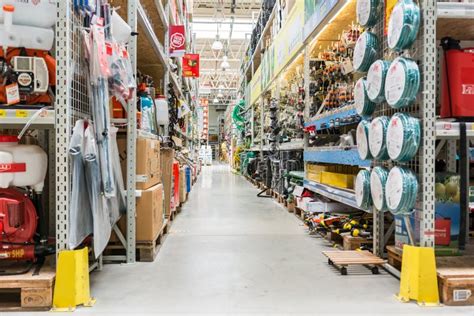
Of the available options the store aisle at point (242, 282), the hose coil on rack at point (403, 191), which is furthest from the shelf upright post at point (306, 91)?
the hose coil on rack at point (403, 191)

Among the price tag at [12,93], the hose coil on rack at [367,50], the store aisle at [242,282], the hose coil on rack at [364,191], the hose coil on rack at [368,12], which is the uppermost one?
the hose coil on rack at [368,12]

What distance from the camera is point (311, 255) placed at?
374 cm

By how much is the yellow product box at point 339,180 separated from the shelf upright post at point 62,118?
2764 mm

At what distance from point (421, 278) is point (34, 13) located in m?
2.73

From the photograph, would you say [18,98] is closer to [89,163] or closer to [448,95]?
[89,163]

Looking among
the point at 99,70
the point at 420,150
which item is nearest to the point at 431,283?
the point at 420,150

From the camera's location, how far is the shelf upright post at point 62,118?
7.86 feet

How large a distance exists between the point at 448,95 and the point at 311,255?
1.78m

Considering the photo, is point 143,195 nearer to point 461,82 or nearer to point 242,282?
point 242,282

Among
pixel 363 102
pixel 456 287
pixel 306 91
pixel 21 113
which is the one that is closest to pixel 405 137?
pixel 363 102

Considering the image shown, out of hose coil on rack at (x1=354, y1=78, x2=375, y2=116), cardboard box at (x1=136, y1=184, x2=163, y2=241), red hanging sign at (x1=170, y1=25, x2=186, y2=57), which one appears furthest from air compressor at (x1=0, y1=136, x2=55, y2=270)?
red hanging sign at (x1=170, y1=25, x2=186, y2=57)

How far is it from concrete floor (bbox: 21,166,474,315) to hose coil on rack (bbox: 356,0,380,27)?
6.40ft

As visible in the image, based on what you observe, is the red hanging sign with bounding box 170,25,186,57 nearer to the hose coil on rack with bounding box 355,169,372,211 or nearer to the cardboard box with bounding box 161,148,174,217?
the cardboard box with bounding box 161,148,174,217

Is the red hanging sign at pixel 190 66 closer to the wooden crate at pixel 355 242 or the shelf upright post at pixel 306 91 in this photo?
the shelf upright post at pixel 306 91
